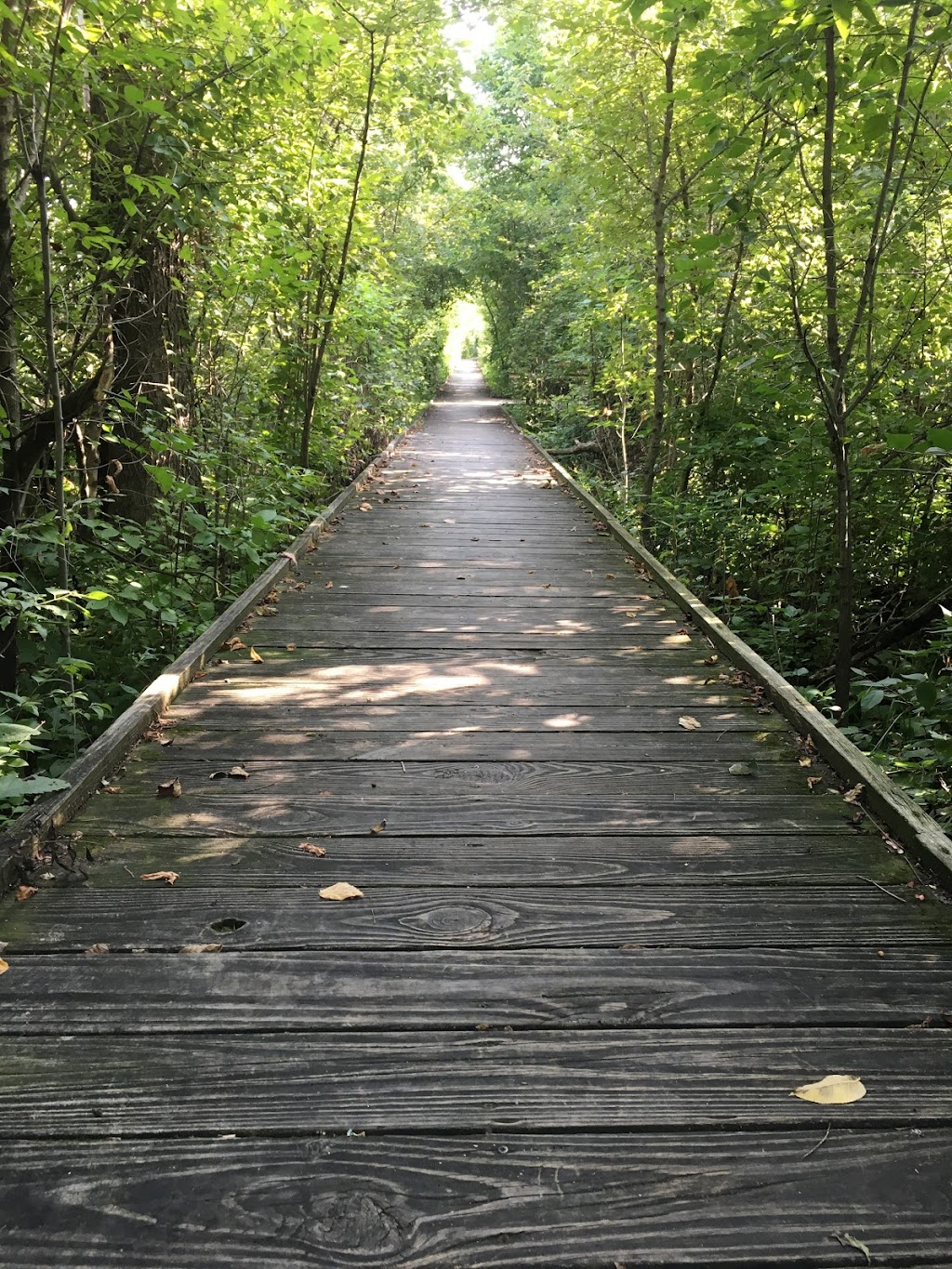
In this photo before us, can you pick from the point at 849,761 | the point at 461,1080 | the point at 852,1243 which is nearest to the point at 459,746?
the point at 849,761

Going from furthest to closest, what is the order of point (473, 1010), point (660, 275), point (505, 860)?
point (660, 275) → point (505, 860) → point (473, 1010)

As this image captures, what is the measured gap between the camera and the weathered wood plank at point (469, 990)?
1.68 m

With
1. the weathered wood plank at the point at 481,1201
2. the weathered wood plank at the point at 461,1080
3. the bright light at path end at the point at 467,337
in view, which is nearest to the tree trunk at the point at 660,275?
the weathered wood plank at the point at 461,1080

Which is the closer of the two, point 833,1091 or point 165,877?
point 833,1091

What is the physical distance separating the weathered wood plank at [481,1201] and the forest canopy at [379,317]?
3.83ft

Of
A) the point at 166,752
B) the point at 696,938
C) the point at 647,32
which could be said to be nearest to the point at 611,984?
the point at 696,938

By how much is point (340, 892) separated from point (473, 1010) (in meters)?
0.54

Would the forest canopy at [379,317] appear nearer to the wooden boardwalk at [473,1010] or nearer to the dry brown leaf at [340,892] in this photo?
the wooden boardwalk at [473,1010]

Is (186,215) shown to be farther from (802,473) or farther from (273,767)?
(802,473)

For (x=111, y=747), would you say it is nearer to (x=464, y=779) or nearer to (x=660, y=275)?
(x=464, y=779)

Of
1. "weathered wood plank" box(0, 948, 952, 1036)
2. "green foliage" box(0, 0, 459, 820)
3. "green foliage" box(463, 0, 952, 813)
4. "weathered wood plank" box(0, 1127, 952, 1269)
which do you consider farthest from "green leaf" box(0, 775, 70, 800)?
"green foliage" box(463, 0, 952, 813)

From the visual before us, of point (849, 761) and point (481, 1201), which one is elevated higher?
point (849, 761)

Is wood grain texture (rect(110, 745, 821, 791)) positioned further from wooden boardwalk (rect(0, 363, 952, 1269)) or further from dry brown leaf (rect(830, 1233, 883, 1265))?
dry brown leaf (rect(830, 1233, 883, 1265))

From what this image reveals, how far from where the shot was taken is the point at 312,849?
2314 millimetres
